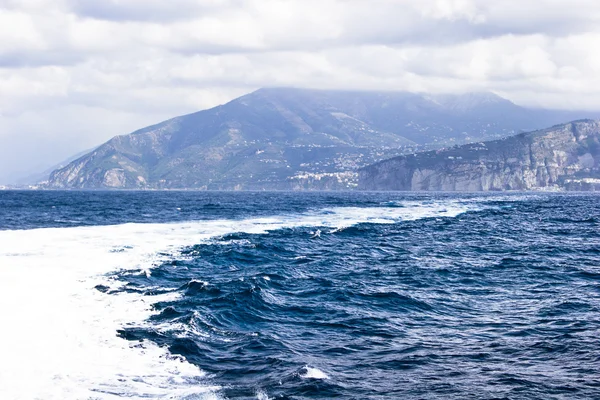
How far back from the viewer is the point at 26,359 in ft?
72.0

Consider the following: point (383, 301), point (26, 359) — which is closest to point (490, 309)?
point (383, 301)

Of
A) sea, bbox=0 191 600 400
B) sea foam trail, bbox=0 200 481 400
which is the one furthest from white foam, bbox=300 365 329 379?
sea foam trail, bbox=0 200 481 400

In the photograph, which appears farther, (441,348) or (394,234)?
(394,234)

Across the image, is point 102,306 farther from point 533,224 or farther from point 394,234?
point 533,224

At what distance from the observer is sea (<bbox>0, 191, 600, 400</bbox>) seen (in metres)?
20.0

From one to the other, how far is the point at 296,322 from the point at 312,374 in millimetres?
8382

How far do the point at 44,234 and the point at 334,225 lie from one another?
126 feet

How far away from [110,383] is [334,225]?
218 ft

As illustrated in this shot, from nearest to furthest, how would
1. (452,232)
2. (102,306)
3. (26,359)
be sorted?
(26,359), (102,306), (452,232)

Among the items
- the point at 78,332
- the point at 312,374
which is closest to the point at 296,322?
the point at 312,374

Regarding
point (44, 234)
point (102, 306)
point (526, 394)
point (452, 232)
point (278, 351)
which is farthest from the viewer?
point (452, 232)

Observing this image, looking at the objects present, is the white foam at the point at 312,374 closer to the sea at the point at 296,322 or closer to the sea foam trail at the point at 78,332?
the sea at the point at 296,322

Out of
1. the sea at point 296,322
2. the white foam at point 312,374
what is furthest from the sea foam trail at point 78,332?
the white foam at point 312,374

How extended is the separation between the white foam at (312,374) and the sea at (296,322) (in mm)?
74
